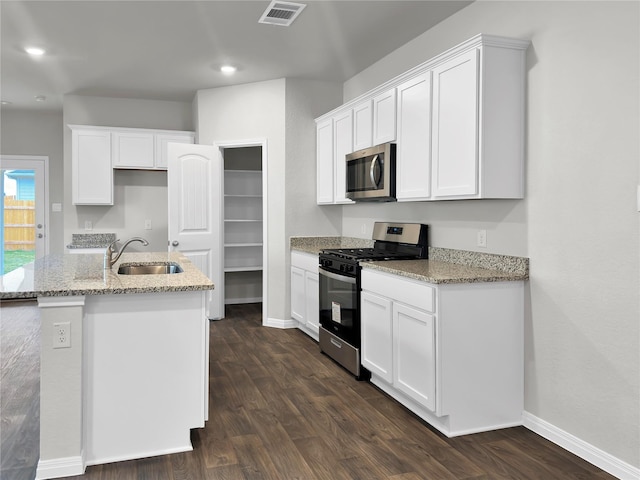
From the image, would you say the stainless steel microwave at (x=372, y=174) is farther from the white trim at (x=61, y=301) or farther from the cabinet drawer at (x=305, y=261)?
the white trim at (x=61, y=301)

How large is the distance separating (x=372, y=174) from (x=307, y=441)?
6.60ft

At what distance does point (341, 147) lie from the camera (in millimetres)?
4781

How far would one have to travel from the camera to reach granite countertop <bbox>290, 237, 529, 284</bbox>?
2830 mm

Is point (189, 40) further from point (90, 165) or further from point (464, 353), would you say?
point (464, 353)

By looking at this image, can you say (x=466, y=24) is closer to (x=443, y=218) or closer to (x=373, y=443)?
(x=443, y=218)

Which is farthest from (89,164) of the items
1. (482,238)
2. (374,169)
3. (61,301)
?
(482,238)

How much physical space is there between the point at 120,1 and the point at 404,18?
1.97m

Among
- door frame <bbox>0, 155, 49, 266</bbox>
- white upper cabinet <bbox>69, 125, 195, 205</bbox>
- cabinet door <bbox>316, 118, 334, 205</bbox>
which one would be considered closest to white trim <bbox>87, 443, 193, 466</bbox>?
cabinet door <bbox>316, 118, 334, 205</bbox>

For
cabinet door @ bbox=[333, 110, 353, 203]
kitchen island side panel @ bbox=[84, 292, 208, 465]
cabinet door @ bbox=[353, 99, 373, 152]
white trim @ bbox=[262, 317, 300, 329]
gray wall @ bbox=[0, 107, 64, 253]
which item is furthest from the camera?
gray wall @ bbox=[0, 107, 64, 253]

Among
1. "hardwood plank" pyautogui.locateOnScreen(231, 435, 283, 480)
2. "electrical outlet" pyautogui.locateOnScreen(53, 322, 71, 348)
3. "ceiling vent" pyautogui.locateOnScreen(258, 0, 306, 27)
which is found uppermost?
"ceiling vent" pyautogui.locateOnScreen(258, 0, 306, 27)

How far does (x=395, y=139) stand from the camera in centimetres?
374

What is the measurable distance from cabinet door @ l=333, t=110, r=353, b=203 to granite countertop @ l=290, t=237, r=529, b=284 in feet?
4.23

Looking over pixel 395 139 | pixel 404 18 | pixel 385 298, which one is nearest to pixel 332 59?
pixel 404 18

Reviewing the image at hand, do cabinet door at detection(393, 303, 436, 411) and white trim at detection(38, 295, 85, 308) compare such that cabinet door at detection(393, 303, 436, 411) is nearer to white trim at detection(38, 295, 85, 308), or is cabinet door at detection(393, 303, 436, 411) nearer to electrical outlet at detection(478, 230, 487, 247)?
electrical outlet at detection(478, 230, 487, 247)
